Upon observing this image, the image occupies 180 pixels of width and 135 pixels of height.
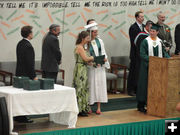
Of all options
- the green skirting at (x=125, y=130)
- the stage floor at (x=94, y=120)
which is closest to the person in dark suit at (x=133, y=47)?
the stage floor at (x=94, y=120)

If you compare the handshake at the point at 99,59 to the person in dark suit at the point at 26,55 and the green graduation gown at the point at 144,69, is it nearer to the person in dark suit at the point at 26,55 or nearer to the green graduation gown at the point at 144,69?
the green graduation gown at the point at 144,69

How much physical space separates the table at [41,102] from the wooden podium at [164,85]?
5.52 ft

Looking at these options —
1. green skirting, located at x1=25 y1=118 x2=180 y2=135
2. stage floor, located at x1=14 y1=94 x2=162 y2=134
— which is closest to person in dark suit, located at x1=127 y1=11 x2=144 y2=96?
stage floor, located at x1=14 y1=94 x2=162 y2=134

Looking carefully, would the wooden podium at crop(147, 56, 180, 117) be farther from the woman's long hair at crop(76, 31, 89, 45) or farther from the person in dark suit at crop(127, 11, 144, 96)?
the person in dark suit at crop(127, 11, 144, 96)

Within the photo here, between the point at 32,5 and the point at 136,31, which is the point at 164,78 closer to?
the point at 136,31

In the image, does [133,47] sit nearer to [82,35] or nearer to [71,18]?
[71,18]

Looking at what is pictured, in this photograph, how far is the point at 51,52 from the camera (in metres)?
8.38

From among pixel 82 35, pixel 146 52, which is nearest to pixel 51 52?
pixel 82 35

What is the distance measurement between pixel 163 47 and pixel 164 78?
700 millimetres

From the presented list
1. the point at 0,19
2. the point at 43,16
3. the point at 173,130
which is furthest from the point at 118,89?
the point at 173,130

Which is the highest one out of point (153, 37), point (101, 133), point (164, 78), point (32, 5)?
point (32, 5)

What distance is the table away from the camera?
282 inches

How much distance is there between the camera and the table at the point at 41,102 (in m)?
7.17

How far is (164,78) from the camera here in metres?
8.55
